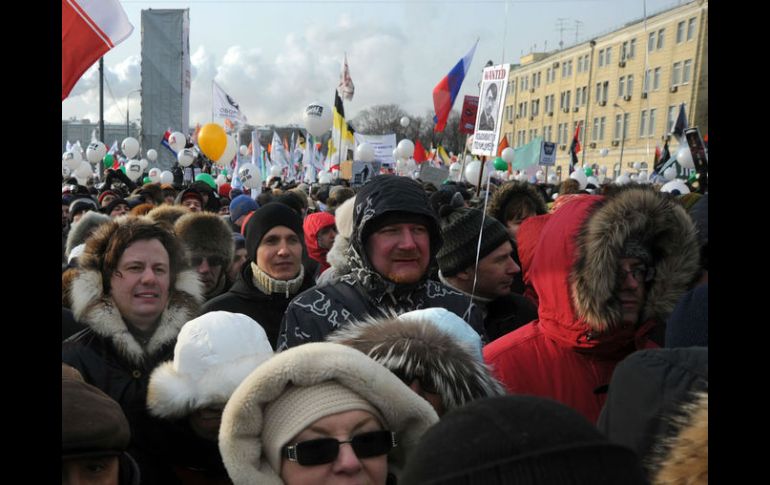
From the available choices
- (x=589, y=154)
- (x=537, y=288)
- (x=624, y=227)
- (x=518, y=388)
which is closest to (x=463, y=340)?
(x=518, y=388)

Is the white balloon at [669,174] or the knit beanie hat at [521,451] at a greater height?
the white balloon at [669,174]

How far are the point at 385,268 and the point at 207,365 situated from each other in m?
0.90

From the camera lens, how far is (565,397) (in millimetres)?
2486

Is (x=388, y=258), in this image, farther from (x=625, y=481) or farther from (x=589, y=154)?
(x=589, y=154)

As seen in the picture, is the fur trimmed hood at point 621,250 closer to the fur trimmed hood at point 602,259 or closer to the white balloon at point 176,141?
the fur trimmed hood at point 602,259

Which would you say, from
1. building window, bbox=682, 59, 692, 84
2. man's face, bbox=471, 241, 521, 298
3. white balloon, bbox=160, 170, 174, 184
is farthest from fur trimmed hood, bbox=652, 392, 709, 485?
building window, bbox=682, 59, 692, 84

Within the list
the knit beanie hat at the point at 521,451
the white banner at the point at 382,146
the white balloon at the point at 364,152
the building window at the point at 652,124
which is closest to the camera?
the knit beanie hat at the point at 521,451

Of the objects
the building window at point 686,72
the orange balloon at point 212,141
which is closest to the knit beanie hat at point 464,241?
the orange balloon at point 212,141

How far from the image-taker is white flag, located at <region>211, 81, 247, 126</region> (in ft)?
58.5

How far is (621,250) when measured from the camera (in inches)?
100

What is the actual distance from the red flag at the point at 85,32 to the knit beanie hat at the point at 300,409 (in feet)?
8.74

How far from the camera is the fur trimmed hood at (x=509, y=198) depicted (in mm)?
5859

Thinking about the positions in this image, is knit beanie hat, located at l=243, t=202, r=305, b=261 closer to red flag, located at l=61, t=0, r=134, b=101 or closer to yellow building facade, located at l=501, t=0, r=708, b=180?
red flag, located at l=61, t=0, r=134, b=101

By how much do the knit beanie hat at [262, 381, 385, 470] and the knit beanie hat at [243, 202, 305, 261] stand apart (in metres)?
2.53
